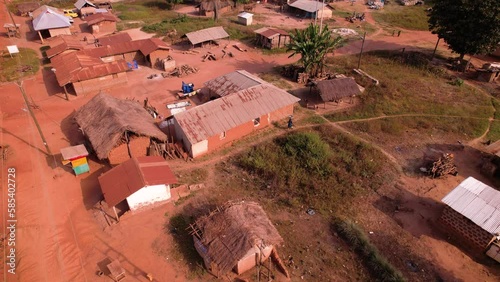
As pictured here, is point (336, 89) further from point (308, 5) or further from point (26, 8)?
point (26, 8)

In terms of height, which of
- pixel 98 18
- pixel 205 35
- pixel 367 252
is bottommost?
pixel 367 252

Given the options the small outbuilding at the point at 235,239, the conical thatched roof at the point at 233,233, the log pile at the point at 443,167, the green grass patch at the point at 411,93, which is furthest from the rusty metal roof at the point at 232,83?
the log pile at the point at 443,167

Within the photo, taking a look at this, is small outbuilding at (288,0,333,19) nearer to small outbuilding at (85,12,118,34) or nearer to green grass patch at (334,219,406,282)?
small outbuilding at (85,12,118,34)

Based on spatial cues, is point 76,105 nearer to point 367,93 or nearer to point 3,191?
point 3,191

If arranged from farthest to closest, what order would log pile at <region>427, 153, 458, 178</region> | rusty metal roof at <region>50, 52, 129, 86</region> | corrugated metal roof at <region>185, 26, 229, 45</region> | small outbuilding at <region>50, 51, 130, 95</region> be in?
corrugated metal roof at <region>185, 26, 229, 45</region> → small outbuilding at <region>50, 51, 130, 95</region> → rusty metal roof at <region>50, 52, 129, 86</region> → log pile at <region>427, 153, 458, 178</region>

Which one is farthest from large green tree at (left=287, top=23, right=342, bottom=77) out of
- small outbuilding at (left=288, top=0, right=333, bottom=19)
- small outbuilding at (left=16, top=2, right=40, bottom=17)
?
small outbuilding at (left=16, top=2, right=40, bottom=17)

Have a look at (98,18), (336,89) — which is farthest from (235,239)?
(98,18)
